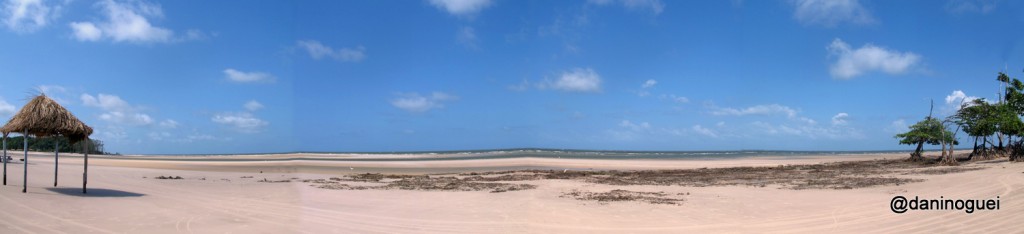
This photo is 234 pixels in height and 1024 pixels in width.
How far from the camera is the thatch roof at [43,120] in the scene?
11.9 metres

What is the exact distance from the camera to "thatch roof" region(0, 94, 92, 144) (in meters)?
11.9

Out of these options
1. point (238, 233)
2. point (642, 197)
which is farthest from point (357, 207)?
point (642, 197)

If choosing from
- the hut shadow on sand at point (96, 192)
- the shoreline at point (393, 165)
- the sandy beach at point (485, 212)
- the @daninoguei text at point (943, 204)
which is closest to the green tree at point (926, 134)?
the shoreline at point (393, 165)

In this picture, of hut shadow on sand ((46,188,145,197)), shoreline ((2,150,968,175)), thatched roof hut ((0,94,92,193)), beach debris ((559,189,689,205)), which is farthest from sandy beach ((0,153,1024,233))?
shoreline ((2,150,968,175))

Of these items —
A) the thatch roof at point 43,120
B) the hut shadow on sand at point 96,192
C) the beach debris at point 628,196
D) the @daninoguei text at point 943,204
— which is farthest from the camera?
the beach debris at point 628,196

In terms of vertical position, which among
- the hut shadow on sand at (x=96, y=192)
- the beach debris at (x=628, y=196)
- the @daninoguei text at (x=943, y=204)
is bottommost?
the beach debris at (x=628, y=196)

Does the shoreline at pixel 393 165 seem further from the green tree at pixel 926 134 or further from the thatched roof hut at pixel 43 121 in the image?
the thatched roof hut at pixel 43 121

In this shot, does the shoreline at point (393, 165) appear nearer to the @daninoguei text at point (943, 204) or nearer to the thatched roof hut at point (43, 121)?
the thatched roof hut at point (43, 121)

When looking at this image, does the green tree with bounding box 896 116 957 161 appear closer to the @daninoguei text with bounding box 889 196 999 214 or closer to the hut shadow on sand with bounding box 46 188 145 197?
the @daninoguei text with bounding box 889 196 999 214

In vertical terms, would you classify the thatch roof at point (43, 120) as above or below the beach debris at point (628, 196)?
above

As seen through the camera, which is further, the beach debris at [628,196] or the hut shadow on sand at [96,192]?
the beach debris at [628,196]

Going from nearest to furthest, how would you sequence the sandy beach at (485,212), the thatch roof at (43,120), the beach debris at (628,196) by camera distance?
the sandy beach at (485,212)
the thatch roof at (43,120)
the beach debris at (628,196)

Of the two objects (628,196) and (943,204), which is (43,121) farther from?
(943,204)

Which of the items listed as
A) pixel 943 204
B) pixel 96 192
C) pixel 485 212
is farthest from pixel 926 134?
pixel 96 192
